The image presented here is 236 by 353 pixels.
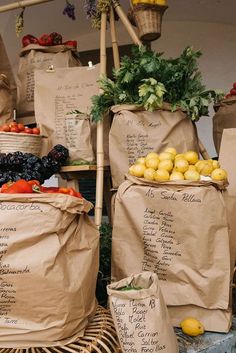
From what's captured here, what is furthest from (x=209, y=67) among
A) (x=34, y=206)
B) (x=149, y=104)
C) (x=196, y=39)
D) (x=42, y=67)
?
(x=34, y=206)

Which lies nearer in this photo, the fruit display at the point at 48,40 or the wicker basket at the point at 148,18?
the wicker basket at the point at 148,18

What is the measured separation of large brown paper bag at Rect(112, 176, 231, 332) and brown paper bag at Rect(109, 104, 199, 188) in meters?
0.37

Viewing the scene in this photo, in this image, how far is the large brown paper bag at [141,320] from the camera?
133 cm

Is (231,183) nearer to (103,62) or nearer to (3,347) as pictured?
(103,62)

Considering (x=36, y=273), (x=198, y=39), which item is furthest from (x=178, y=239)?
(x=198, y=39)

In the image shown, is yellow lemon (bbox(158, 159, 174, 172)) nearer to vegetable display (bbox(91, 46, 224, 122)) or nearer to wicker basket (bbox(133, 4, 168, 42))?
vegetable display (bbox(91, 46, 224, 122))

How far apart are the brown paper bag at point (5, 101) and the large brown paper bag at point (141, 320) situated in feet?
5.37

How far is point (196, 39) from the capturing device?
4668 mm

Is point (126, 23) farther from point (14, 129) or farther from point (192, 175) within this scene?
point (192, 175)

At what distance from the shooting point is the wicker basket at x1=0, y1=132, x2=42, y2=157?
2318 mm

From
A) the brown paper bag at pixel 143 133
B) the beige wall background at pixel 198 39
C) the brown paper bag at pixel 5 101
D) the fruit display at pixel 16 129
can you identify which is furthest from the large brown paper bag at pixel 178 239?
the beige wall background at pixel 198 39

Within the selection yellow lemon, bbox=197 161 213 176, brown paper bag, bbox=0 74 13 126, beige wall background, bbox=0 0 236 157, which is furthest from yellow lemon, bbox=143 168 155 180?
beige wall background, bbox=0 0 236 157

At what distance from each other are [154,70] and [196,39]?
2.76m

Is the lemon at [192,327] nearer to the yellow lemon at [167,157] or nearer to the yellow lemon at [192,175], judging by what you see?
the yellow lemon at [192,175]
